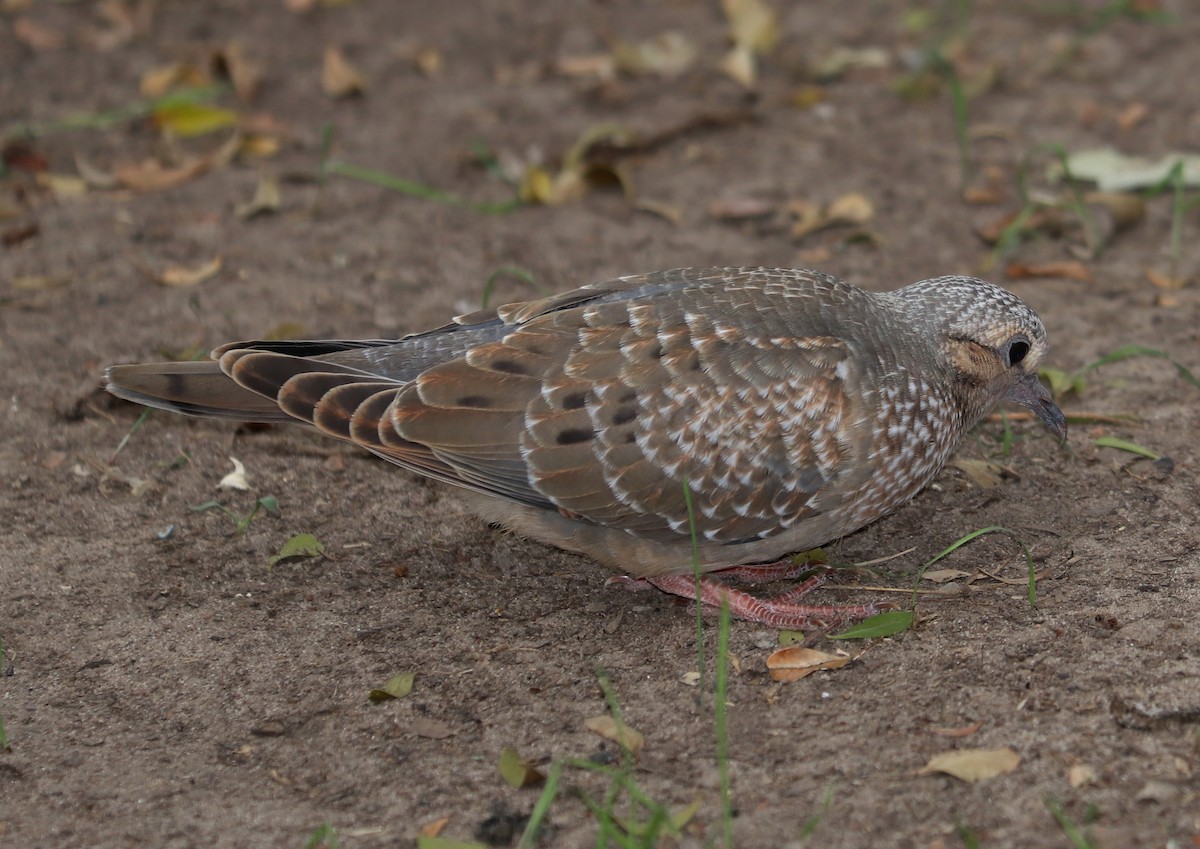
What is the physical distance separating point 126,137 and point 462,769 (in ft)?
17.2

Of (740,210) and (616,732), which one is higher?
(740,210)

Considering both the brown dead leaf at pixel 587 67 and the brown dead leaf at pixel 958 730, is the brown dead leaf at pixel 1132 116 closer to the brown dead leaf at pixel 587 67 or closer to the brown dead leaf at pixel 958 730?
the brown dead leaf at pixel 587 67

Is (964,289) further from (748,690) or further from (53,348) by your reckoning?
(53,348)

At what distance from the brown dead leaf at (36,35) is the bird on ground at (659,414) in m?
4.93

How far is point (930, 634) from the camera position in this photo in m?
4.18

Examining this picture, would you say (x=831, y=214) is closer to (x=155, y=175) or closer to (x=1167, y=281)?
(x=1167, y=281)

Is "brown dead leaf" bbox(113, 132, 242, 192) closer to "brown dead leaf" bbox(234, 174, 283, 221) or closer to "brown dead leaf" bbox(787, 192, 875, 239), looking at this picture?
"brown dead leaf" bbox(234, 174, 283, 221)

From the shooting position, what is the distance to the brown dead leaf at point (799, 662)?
409cm

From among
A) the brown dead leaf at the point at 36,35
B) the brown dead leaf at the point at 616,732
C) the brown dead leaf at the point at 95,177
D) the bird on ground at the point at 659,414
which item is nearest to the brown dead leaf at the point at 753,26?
the brown dead leaf at the point at 95,177

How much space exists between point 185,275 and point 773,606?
343 centimetres

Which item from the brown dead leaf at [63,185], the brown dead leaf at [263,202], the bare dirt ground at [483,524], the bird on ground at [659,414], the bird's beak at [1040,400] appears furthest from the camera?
the brown dead leaf at [63,185]

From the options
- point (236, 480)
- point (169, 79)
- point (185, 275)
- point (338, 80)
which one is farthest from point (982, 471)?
point (169, 79)

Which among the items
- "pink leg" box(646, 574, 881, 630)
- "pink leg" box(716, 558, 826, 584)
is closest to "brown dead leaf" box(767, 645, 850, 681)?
"pink leg" box(646, 574, 881, 630)

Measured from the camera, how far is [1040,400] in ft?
16.3
